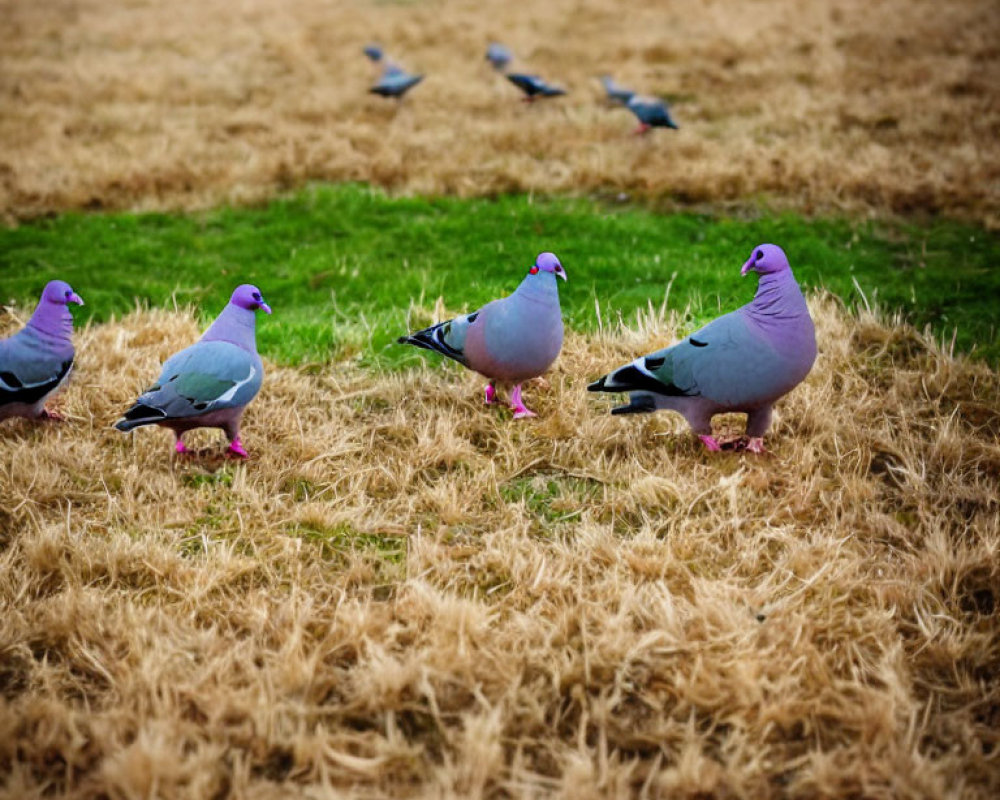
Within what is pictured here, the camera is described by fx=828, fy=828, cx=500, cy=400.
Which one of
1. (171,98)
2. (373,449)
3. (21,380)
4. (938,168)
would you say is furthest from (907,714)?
(171,98)

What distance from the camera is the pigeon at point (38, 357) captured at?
3.89 meters

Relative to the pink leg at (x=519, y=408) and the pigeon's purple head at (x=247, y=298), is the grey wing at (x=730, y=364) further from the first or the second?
the pigeon's purple head at (x=247, y=298)

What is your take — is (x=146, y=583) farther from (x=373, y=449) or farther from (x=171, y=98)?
(x=171, y=98)

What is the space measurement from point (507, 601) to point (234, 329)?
186 cm

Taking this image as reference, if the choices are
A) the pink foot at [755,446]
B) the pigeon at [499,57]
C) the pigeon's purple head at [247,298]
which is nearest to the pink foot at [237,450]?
the pigeon's purple head at [247,298]

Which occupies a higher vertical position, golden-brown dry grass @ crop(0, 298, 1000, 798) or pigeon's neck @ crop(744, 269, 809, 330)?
pigeon's neck @ crop(744, 269, 809, 330)

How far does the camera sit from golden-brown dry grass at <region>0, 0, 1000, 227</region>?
8.01m

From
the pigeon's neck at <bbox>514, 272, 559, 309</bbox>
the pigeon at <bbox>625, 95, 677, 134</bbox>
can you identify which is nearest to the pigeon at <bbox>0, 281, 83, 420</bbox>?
the pigeon's neck at <bbox>514, 272, 559, 309</bbox>

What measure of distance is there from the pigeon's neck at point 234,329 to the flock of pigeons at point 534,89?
6.04 metres

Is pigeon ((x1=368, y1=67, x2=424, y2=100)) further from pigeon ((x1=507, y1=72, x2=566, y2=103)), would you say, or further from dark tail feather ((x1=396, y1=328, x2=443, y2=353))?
dark tail feather ((x1=396, y1=328, x2=443, y2=353))

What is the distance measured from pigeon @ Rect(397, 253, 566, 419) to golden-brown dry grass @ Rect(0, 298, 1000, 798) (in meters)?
0.38

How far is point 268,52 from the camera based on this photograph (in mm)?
13266

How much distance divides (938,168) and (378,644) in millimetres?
7274

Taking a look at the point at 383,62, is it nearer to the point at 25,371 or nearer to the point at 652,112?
the point at 652,112
